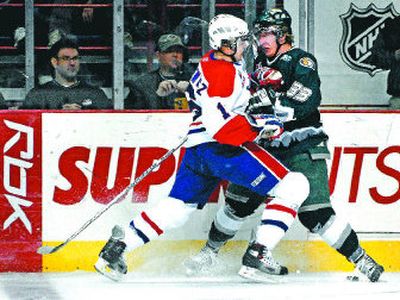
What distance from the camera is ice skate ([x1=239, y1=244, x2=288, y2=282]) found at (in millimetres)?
8984

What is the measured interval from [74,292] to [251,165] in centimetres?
108

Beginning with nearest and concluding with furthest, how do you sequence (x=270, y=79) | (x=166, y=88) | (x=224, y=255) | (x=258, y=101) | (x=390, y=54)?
(x=258, y=101)
(x=270, y=79)
(x=224, y=255)
(x=166, y=88)
(x=390, y=54)

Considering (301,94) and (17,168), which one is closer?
(301,94)

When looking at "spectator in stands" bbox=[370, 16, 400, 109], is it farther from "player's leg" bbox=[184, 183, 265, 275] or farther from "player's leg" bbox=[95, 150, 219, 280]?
"player's leg" bbox=[95, 150, 219, 280]

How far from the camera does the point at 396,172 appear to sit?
31.6 ft

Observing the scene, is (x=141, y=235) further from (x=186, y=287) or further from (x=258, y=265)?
(x=258, y=265)

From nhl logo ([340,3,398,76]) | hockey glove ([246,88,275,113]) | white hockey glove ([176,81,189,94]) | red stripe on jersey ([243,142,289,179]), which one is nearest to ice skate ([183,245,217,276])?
red stripe on jersey ([243,142,289,179])

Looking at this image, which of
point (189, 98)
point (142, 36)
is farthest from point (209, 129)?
point (142, 36)

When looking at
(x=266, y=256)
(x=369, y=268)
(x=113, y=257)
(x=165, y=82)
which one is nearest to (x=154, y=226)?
(x=113, y=257)

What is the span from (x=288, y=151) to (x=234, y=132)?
498 mm

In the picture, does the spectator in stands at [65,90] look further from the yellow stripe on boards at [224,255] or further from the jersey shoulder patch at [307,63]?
the jersey shoulder patch at [307,63]

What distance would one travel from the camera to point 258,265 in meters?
8.98

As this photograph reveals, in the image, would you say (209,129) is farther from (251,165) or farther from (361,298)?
(361,298)

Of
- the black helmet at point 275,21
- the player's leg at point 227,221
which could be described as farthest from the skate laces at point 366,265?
the black helmet at point 275,21
